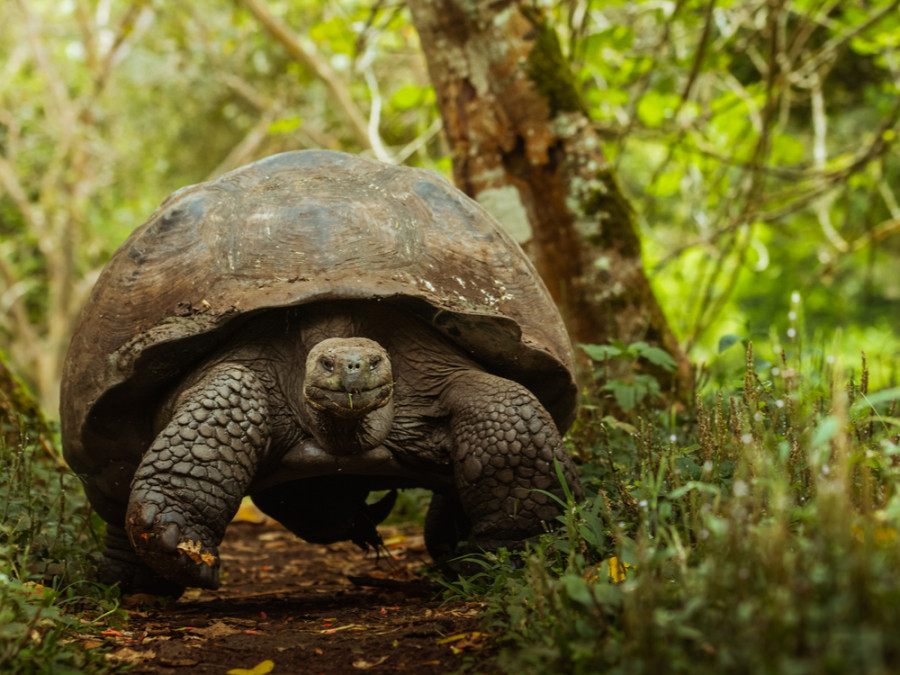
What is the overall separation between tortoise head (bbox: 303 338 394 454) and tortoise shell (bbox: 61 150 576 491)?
0.70 feet

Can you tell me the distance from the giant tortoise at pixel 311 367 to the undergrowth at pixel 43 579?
0.19 meters

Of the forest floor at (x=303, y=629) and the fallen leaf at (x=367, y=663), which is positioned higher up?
the fallen leaf at (x=367, y=663)

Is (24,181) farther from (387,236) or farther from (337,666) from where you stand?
(337,666)

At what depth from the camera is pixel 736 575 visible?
159cm

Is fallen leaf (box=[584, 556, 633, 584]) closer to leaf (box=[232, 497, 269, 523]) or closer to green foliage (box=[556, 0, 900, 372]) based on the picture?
green foliage (box=[556, 0, 900, 372])

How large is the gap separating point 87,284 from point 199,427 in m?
12.9

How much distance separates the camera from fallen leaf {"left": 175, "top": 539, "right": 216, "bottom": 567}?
2.63 metres

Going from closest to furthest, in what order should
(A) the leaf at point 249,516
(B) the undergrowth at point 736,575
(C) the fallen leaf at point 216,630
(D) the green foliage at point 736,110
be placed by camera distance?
(B) the undergrowth at point 736,575 < (C) the fallen leaf at point 216,630 < (A) the leaf at point 249,516 < (D) the green foliage at point 736,110

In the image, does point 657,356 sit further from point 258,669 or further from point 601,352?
point 258,669

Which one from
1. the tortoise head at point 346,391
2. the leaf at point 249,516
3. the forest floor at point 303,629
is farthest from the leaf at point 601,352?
the leaf at point 249,516

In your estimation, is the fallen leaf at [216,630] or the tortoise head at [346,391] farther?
the tortoise head at [346,391]

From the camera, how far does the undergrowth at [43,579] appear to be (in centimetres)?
198

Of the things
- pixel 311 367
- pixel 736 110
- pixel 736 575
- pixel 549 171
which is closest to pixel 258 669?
pixel 311 367

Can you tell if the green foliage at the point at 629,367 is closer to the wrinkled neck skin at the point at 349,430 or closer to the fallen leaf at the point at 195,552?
the wrinkled neck skin at the point at 349,430
